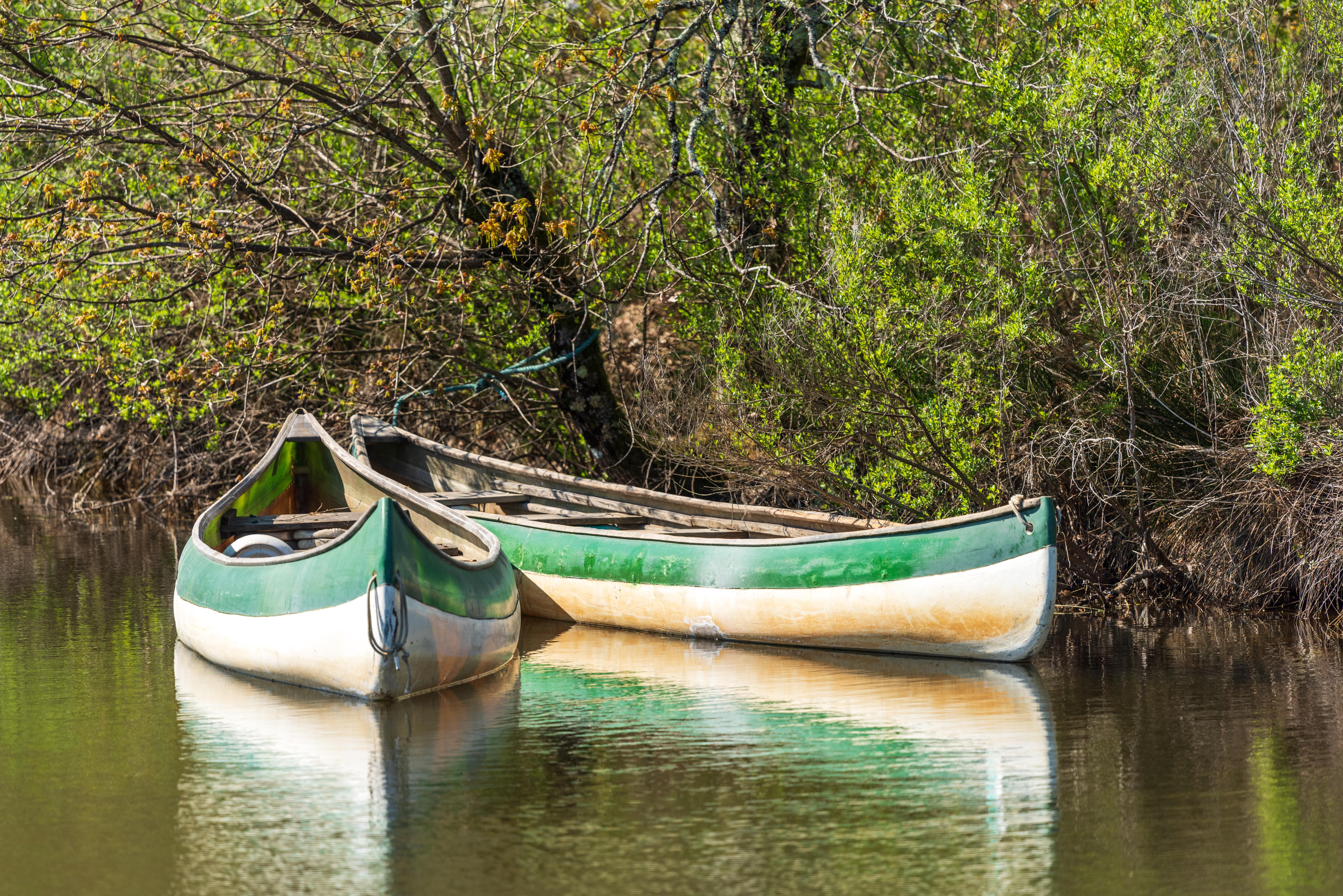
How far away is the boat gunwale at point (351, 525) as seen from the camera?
25.8ft

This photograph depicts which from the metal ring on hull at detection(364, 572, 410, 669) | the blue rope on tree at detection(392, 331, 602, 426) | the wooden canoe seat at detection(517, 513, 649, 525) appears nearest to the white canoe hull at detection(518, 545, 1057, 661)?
the wooden canoe seat at detection(517, 513, 649, 525)

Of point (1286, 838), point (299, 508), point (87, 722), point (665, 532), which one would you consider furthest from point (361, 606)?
point (299, 508)

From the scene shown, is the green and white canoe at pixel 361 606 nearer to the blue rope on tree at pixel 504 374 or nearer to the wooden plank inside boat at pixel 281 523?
the wooden plank inside boat at pixel 281 523

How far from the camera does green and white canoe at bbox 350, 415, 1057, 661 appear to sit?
8312mm

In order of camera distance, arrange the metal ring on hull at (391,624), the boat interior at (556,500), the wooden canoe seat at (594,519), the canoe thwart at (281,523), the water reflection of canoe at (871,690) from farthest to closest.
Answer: the wooden canoe seat at (594,519), the canoe thwart at (281,523), the boat interior at (556,500), the metal ring on hull at (391,624), the water reflection of canoe at (871,690)

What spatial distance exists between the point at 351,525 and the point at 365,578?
11.9 ft

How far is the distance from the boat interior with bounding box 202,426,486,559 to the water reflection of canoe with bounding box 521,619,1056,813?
113cm

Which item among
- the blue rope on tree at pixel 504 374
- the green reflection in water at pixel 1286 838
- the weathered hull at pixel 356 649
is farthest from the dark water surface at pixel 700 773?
the blue rope on tree at pixel 504 374

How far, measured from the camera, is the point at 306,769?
254 inches

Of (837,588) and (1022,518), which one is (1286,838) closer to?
(1022,518)

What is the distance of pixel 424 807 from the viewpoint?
5848 mm

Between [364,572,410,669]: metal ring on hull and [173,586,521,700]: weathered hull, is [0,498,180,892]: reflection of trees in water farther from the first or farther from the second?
[364,572,410,669]: metal ring on hull

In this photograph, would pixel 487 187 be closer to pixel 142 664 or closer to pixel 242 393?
pixel 242 393

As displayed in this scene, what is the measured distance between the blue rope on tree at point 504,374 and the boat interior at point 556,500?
15.8 inches
